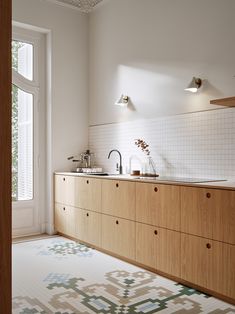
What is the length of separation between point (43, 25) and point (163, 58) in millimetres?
1935

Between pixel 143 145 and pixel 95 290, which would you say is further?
pixel 143 145

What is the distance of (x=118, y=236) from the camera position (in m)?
3.64

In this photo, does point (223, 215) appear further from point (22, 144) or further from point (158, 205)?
point (22, 144)

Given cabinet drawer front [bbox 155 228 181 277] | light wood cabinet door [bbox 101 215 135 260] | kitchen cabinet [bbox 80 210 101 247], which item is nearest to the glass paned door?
kitchen cabinet [bbox 80 210 101 247]

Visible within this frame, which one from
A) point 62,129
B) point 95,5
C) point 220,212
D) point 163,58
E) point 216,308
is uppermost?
point 95,5

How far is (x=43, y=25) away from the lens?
15.7 ft

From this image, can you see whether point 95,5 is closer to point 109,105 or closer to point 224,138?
point 109,105

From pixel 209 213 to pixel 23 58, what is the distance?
11.5ft

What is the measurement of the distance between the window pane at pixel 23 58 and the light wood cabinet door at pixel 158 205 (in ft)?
8.45

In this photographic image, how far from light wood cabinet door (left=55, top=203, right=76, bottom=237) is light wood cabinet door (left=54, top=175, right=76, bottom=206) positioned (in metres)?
0.08

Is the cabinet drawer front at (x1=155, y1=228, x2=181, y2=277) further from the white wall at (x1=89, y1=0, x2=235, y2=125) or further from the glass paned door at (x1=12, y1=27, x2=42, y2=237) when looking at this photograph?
the glass paned door at (x1=12, y1=27, x2=42, y2=237)

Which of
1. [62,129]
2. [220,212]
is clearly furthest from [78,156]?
[220,212]

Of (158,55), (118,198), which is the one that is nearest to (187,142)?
(118,198)
